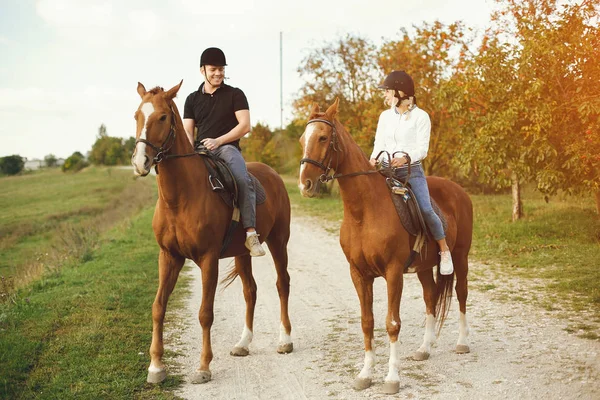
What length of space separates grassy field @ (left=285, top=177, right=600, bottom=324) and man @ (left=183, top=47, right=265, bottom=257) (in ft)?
14.3

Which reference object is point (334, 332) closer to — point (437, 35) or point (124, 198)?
point (437, 35)

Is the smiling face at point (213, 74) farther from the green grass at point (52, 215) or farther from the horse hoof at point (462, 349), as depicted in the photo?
the green grass at point (52, 215)

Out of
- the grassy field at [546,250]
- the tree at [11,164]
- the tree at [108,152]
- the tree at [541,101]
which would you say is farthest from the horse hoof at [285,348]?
the tree at [108,152]

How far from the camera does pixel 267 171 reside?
7.39 metres

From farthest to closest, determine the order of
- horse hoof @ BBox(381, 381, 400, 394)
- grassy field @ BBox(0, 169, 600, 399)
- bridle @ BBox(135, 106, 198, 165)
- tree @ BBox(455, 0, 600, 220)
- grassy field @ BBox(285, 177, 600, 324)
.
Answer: tree @ BBox(455, 0, 600, 220)
grassy field @ BBox(285, 177, 600, 324)
grassy field @ BBox(0, 169, 600, 399)
bridle @ BBox(135, 106, 198, 165)
horse hoof @ BBox(381, 381, 400, 394)

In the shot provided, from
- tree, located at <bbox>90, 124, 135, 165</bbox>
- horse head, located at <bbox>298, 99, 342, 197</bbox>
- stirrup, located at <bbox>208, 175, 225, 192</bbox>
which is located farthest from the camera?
tree, located at <bbox>90, 124, 135, 165</bbox>

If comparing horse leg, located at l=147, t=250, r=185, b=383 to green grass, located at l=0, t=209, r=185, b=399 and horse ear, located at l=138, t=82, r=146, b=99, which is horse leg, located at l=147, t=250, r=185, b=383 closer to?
green grass, located at l=0, t=209, r=185, b=399

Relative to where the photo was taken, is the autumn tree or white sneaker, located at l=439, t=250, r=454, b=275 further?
the autumn tree

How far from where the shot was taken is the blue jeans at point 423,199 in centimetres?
557

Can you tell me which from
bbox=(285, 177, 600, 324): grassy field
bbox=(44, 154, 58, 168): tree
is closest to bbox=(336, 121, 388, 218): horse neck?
bbox=(285, 177, 600, 324): grassy field

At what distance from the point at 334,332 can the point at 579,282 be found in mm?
4586

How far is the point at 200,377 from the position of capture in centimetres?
550

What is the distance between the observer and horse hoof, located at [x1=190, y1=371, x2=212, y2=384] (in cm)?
548

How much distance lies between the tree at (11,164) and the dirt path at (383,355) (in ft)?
215
